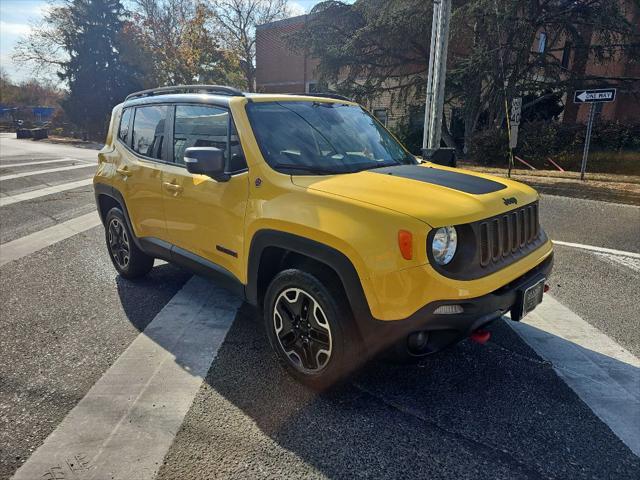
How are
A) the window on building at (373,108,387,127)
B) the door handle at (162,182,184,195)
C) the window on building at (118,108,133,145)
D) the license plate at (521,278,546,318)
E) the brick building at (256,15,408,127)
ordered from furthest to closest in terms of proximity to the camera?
the brick building at (256,15,408,127), the window on building at (373,108,387,127), the window on building at (118,108,133,145), the door handle at (162,182,184,195), the license plate at (521,278,546,318)

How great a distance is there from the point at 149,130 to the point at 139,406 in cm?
258

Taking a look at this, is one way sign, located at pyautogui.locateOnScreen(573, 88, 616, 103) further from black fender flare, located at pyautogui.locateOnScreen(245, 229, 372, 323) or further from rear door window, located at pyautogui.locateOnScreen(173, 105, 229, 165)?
black fender flare, located at pyautogui.locateOnScreen(245, 229, 372, 323)

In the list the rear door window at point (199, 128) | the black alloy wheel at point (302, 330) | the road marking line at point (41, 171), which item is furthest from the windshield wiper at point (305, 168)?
the road marking line at point (41, 171)

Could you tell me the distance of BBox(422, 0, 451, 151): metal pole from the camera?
38.4 ft

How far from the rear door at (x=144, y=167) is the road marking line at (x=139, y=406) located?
900 mm

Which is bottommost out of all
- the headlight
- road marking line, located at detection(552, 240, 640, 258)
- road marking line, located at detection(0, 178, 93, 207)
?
road marking line, located at detection(552, 240, 640, 258)

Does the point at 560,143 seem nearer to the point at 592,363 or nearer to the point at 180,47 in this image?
the point at 592,363

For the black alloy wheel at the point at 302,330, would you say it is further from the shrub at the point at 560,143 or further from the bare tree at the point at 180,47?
the bare tree at the point at 180,47

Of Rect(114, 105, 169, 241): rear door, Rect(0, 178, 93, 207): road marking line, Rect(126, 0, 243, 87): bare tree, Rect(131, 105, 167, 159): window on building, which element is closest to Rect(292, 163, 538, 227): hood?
Rect(114, 105, 169, 241): rear door

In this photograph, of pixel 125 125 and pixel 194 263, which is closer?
pixel 194 263

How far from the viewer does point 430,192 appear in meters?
2.72

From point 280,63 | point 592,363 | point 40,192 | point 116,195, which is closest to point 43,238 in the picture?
point 116,195

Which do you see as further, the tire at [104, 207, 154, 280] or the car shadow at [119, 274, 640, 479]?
the tire at [104, 207, 154, 280]

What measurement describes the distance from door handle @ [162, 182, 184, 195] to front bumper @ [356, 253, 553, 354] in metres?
1.94
